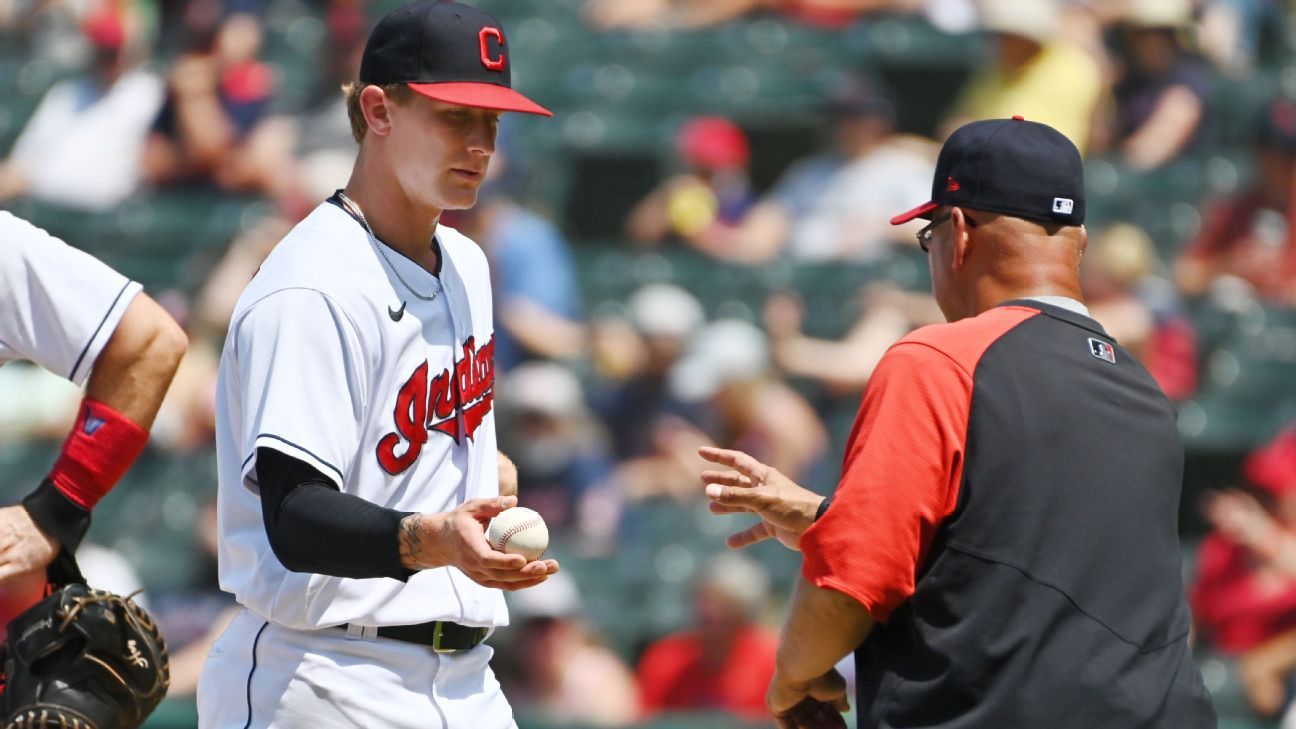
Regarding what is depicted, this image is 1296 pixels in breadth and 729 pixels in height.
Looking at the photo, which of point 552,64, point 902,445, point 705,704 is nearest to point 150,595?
point 705,704

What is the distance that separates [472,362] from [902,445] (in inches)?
31.2

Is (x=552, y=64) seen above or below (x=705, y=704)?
above

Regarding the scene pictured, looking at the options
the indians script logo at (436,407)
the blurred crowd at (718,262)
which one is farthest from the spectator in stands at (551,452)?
the indians script logo at (436,407)

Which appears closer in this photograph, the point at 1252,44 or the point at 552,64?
the point at 1252,44

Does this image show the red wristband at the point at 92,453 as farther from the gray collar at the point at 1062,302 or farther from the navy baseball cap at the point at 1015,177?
the gray collar at the point at 1062,302

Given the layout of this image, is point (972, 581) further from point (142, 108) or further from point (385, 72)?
point (142, 108)

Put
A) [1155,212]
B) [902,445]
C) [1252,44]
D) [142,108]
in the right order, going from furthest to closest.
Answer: [142,108], [1252,44], [1155,212], [902,445]

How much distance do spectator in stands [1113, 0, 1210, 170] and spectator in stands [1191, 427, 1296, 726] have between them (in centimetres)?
196

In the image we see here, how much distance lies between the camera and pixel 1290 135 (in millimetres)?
7270

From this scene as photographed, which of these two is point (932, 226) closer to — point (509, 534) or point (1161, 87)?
point (509, 534)

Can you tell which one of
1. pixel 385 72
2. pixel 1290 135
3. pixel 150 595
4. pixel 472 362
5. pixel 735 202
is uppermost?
pixel 385 72

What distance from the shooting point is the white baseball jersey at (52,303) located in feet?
10.1

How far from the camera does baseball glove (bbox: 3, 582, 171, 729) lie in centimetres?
299

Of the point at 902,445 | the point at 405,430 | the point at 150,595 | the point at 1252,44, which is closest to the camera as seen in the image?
the point at 902,445
